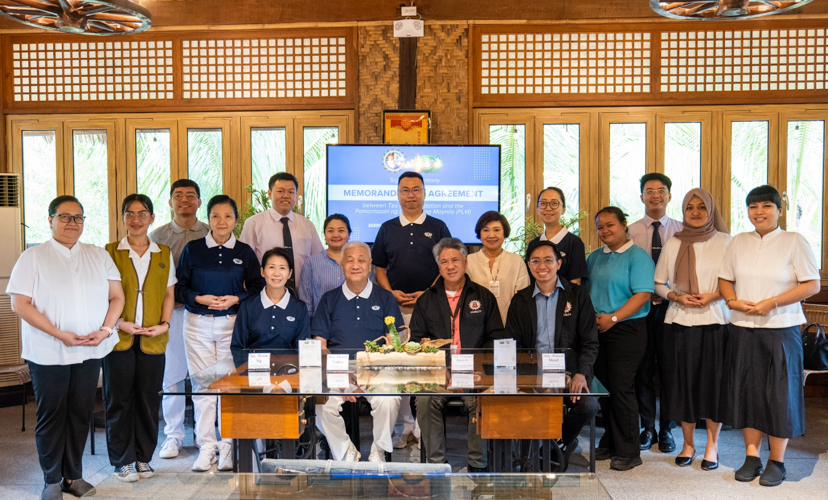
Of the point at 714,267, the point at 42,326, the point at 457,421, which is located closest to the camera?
the point at 42,326

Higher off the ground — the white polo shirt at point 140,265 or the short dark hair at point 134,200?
the short dark hair at point 134,200

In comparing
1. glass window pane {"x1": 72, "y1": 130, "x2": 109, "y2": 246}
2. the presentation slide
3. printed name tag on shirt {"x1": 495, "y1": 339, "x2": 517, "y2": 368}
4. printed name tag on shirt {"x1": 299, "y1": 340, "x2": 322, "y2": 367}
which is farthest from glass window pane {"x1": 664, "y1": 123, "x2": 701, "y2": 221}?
glass window pane {"x1": 72, "y1": 130, "x2": 109, "y2": 246}

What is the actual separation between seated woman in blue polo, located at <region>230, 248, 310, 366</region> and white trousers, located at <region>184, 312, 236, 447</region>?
11.2 inches

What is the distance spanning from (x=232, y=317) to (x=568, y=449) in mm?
2092

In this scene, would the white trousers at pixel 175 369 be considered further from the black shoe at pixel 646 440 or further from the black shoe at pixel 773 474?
the black shoe at pixel 773 474

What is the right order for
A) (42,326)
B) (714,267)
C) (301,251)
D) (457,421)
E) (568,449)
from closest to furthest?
(42,326), (568,449), (714,267), (301,251), (457,421)

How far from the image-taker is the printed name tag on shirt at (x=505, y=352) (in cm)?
303

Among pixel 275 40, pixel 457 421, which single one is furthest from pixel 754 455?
pixel 275 40

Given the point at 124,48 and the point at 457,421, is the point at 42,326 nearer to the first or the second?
the point at 457,421

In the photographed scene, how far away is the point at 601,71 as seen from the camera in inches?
235

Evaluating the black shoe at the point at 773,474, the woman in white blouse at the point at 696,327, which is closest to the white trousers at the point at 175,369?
the woman in white blouse at the point at 696,327

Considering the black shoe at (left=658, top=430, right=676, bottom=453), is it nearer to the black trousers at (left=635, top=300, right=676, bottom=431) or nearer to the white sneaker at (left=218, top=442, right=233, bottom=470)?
the black trousers at (left=635, top=300, right=676, bottom=431)

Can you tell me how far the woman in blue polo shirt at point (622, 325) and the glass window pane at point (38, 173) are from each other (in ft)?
16.3

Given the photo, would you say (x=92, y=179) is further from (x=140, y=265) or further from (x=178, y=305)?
(x=140, y=265)
